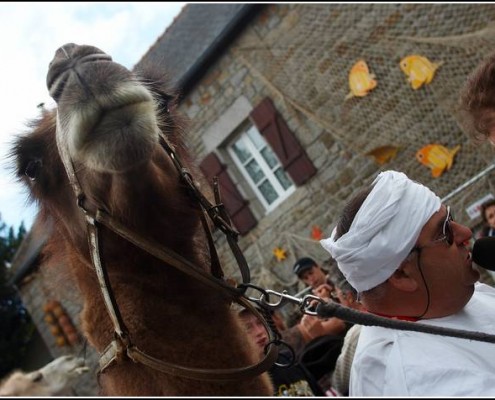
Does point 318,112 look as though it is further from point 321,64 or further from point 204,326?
point 204,326

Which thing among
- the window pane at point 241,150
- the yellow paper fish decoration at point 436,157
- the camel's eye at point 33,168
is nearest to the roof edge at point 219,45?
the window pane at point 241,150

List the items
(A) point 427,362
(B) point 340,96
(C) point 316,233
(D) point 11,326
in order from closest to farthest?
(A) point 427,362 → (B) point 340,96 → (C) point 316,233 → (D) point 11,326

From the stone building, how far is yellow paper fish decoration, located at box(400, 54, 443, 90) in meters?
0.07

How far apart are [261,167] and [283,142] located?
817 mm

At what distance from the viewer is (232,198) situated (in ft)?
31.0

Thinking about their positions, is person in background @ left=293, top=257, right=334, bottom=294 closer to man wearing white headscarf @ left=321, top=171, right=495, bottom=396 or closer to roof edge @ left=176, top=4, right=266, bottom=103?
man wearing white headscarf @ left=321, top=171, right=495, bottom=396

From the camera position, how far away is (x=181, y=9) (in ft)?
41.8

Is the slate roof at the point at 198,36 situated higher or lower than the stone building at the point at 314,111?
higher

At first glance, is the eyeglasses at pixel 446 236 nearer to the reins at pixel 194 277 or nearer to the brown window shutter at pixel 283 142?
the reins at pixel 194 277

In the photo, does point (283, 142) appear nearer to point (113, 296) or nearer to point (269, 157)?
point (269, 157)

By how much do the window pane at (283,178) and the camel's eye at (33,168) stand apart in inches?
276

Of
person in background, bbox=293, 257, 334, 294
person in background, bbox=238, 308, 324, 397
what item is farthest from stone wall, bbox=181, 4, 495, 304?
person in background, bbox=238, 308, 324, 397

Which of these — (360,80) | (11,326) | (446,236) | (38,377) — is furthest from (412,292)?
(11,326)

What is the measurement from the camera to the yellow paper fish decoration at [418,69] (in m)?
7.31
